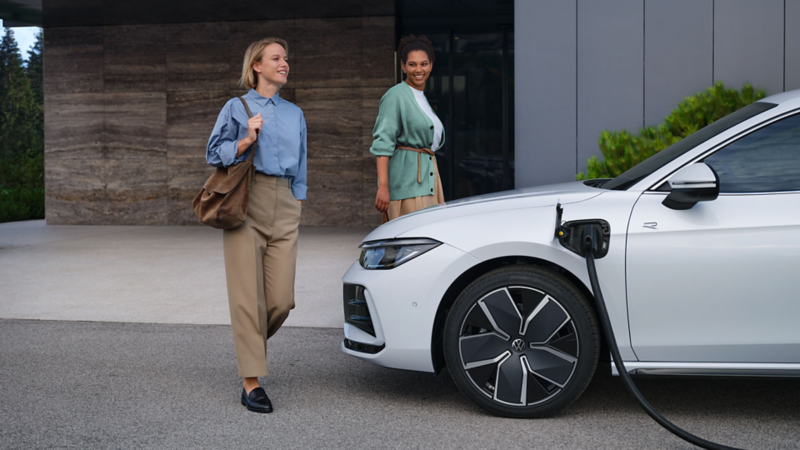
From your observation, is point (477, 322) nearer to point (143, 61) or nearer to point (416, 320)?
point (416, 320)

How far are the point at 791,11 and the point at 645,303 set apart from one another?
5821 millimetres

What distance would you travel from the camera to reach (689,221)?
12.2ft

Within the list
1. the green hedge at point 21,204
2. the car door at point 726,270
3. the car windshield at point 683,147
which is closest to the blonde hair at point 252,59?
the car windshield at point 683,147

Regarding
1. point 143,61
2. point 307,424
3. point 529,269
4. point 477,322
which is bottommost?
point 307,424

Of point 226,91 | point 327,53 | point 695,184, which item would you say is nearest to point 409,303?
point 695,184

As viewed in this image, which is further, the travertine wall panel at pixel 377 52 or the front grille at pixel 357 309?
the travertine wall panel at pixel 377 52

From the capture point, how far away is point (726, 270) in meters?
3.65

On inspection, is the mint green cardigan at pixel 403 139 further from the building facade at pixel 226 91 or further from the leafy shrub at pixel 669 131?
the building facade at pixel 226 91

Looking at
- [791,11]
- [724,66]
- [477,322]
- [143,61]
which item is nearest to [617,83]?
[724,66]

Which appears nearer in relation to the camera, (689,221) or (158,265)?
(689,221)

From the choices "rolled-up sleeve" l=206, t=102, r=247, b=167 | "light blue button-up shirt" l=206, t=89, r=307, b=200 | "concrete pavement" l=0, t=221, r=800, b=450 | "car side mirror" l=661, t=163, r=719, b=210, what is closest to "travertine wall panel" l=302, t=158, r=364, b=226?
"concrete pavement" l=0, t=221, r=800, b=450

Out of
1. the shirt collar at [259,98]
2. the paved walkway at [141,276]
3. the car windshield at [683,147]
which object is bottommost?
the paved walkway at [141,276]

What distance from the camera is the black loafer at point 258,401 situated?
4.15 metres

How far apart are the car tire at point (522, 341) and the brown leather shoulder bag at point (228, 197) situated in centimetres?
118
